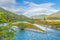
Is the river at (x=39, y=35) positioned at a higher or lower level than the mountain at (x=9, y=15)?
lower

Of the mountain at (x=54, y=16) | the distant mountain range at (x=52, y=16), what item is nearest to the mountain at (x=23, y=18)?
the distant mountain range at (x=52, y=16)

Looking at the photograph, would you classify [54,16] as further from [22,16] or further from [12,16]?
[12,16]

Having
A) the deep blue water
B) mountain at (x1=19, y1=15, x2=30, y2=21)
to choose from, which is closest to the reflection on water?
the deep blue water

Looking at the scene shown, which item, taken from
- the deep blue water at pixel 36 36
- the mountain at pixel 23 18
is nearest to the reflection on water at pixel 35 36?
the deep blue water at pixel 36 36

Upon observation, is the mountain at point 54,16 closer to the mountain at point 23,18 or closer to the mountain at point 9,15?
the mountain at point 23,18

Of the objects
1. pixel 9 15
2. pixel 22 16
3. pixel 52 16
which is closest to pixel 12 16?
pixel 9 15

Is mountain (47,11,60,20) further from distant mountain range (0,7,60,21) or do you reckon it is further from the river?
the river

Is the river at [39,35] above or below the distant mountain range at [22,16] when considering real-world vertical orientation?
below

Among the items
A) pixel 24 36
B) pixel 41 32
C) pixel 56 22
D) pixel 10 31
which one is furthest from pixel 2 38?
pixel 56 22

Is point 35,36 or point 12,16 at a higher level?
point 12,16

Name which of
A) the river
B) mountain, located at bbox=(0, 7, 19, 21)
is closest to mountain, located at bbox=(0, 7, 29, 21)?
mountain, located at bbox=(0, 7, 19, 21)

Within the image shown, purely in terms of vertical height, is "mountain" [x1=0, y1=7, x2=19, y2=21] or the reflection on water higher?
"mountain" [x1=0, y1=7, x2=19, y2=21]

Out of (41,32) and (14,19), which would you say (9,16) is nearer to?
(14,19)

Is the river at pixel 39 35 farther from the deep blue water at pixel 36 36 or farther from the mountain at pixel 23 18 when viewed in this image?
the mountain at pixel 23 18
